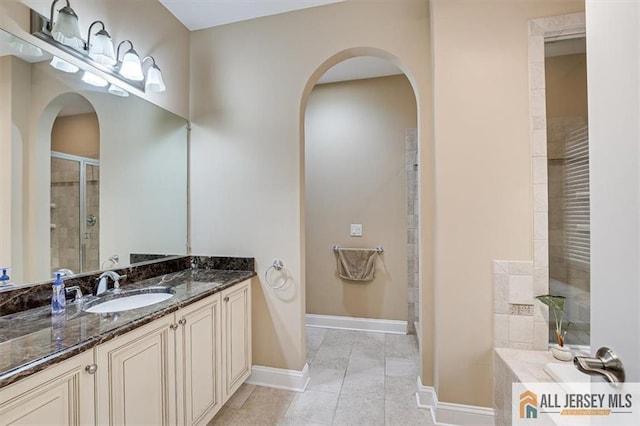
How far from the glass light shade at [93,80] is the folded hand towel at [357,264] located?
8.18 feet

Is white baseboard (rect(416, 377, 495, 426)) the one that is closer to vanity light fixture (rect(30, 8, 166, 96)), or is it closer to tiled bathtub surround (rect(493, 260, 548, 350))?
tiled bathtub surround (rect(493, 260, 548, 350))

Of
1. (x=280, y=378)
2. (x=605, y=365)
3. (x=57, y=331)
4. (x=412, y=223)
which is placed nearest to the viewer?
(x=605, y=365)

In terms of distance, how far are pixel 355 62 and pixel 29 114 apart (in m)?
2.56

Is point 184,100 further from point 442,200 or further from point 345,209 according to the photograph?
point 442,200

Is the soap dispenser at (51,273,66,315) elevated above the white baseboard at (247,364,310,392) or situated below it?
above

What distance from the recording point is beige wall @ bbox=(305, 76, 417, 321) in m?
3.11

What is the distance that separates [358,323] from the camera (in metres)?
3.18

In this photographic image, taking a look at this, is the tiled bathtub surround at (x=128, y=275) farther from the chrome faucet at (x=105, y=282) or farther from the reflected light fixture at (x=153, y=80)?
the reflected light fixture at (x=153, y=80)

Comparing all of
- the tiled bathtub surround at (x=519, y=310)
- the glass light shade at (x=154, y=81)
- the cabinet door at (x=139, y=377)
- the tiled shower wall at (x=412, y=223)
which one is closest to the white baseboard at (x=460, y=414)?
the tiled bathtub surround at (x=519, y=310)

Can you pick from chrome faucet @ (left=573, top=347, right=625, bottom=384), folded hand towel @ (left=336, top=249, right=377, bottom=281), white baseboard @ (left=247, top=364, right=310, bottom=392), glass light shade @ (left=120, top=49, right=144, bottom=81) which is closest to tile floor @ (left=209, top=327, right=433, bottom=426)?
white baseboard @ (left=247, top=364, right=310, bottom=392)

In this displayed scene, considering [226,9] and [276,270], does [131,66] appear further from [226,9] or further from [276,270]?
[276,270]

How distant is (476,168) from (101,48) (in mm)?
2386

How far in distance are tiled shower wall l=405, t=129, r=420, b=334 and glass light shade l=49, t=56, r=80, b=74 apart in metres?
2.81

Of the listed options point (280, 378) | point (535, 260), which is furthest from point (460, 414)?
point (280, 378)
